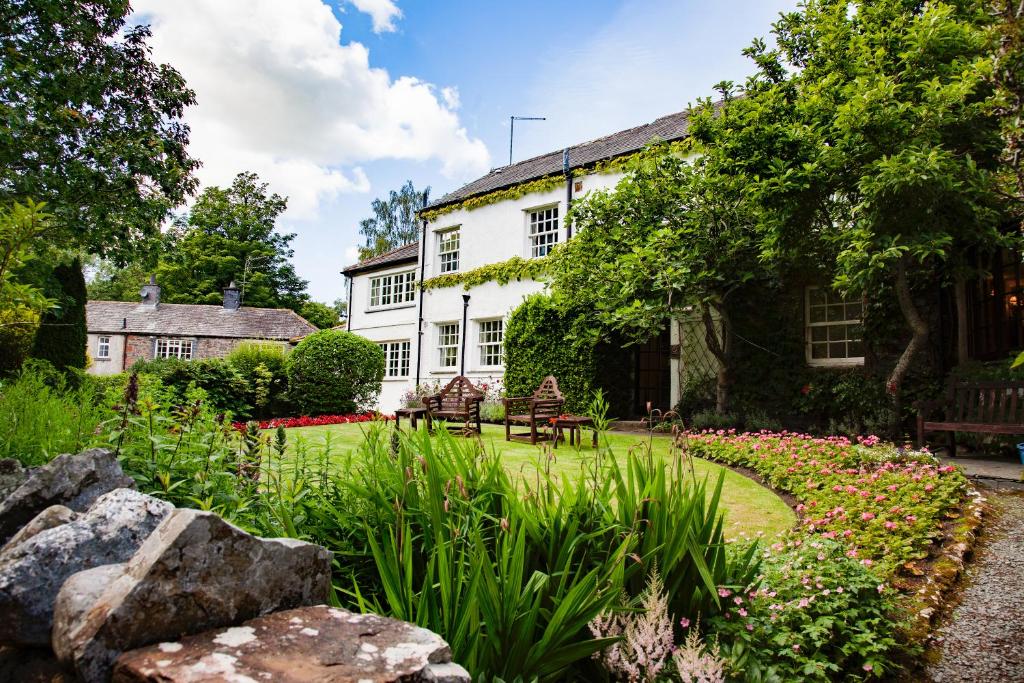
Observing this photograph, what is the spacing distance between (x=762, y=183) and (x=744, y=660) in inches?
308

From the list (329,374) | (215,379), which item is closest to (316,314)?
(329,374)

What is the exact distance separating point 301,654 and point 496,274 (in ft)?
53.9

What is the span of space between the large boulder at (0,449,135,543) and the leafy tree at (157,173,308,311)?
39.8 metres

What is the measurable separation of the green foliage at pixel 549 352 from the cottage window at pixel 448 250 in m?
4.45

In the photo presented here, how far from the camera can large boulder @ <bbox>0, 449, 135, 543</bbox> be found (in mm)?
2301

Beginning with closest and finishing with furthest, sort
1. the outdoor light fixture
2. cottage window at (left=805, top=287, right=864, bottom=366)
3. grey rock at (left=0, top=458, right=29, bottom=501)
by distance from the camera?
grey rock at (left=0, top=458, right=29, bottom=501)
cottage window at (left=805, top=287, right=864, bottom=366)
the outdoor light fixture

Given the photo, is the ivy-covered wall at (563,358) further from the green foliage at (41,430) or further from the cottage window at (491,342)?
the green foliage at (41,430)

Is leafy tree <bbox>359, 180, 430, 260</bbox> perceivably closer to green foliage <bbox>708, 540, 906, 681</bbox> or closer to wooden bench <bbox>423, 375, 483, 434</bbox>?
wooden bench <bbox>423, 375, 483, 434</bbox>

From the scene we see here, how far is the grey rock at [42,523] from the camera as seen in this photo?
1.79 metres

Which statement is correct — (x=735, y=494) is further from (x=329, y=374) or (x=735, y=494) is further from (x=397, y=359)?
(x=397, y=359)

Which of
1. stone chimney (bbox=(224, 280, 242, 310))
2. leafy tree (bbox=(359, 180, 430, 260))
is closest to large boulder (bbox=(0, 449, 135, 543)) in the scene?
stone chimney (bbox=(224, 280, 242, 310))

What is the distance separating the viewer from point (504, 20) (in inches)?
284

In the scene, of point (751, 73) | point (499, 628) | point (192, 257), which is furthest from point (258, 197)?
point (499, 628)

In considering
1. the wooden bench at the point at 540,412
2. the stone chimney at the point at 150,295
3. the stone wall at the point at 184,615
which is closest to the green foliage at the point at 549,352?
the wooden bench at the point at 540,412
